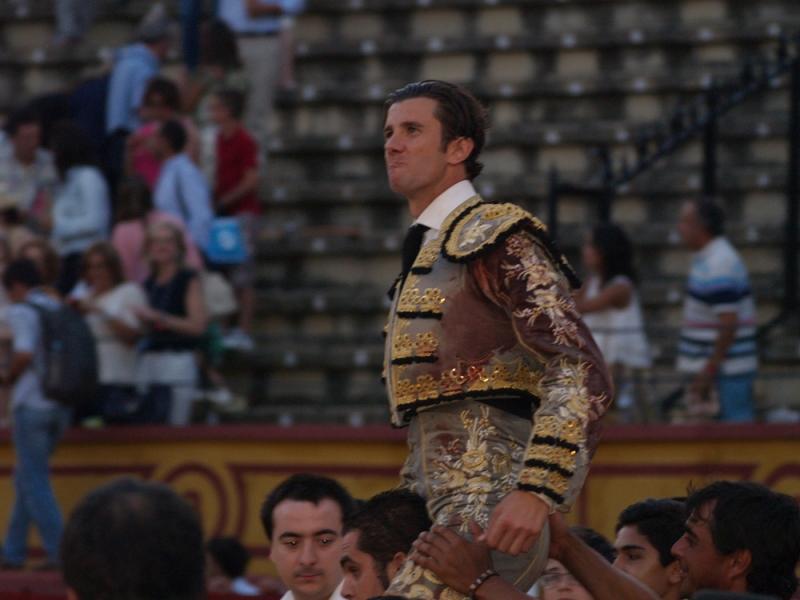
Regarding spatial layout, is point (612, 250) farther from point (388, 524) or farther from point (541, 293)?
point (541, 293)

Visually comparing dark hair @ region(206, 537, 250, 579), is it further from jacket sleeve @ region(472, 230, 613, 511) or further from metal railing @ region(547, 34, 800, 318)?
jacket sleeve @ region(472, 230, 613, 511)

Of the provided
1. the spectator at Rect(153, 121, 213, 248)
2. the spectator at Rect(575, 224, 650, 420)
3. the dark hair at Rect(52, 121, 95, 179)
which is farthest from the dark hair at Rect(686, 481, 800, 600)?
the dark hair at Rect(52, 121, 95, 179)

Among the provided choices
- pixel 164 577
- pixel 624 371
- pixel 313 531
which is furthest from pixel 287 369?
pixel 164 577

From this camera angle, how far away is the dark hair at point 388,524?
4.90m

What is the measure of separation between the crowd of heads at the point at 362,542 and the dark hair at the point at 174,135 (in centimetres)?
477

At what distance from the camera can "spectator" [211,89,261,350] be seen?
1133cm

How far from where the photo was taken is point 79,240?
11.1 meters

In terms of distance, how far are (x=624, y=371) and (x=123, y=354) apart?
236 centimetres

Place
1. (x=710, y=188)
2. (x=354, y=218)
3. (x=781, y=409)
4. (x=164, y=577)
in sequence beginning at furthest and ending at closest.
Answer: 1. (x=354, y=218)
2. (x=710, y=188)
3. (x=781, y=409)
4. (x=164, y=577)

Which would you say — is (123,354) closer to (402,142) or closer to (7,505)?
(7,505)

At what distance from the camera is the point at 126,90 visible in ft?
39.8

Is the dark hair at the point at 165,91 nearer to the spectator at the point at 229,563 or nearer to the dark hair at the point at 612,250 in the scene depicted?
the dark hair at the point at 612,250

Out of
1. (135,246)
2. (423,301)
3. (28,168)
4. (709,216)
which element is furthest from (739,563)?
(28,168)

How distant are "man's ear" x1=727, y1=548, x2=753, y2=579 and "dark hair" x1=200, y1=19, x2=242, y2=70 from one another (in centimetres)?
717
